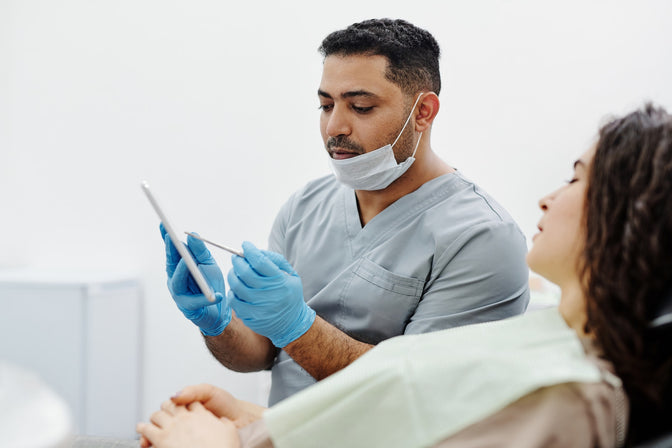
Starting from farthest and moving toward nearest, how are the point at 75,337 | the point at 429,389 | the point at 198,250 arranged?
the point at 75,337 < the point at 198,250 < the point at 429,389

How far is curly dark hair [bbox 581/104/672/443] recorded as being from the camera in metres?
0.68

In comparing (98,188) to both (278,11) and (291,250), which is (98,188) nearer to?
(278,11)

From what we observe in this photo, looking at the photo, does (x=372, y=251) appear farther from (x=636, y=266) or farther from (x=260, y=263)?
(x=636, y=266)

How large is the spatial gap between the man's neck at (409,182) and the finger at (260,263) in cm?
42

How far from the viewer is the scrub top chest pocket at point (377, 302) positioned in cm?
134

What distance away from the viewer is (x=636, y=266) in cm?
71

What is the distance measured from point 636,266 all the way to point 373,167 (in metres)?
0.79

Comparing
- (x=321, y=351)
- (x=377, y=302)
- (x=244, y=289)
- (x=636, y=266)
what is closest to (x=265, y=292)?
(x=244, y=289)

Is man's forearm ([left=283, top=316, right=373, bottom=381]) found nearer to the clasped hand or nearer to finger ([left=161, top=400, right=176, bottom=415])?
the clasped hand

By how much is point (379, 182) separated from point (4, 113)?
2262 millimetres

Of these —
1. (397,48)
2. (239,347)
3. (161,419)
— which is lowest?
(239,347)

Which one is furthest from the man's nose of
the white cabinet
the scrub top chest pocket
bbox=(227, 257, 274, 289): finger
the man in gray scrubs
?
the white cabinet

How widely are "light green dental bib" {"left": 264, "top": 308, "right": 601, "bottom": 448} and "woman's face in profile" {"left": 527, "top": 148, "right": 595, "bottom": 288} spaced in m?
0.08

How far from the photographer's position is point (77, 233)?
2.73 metres
